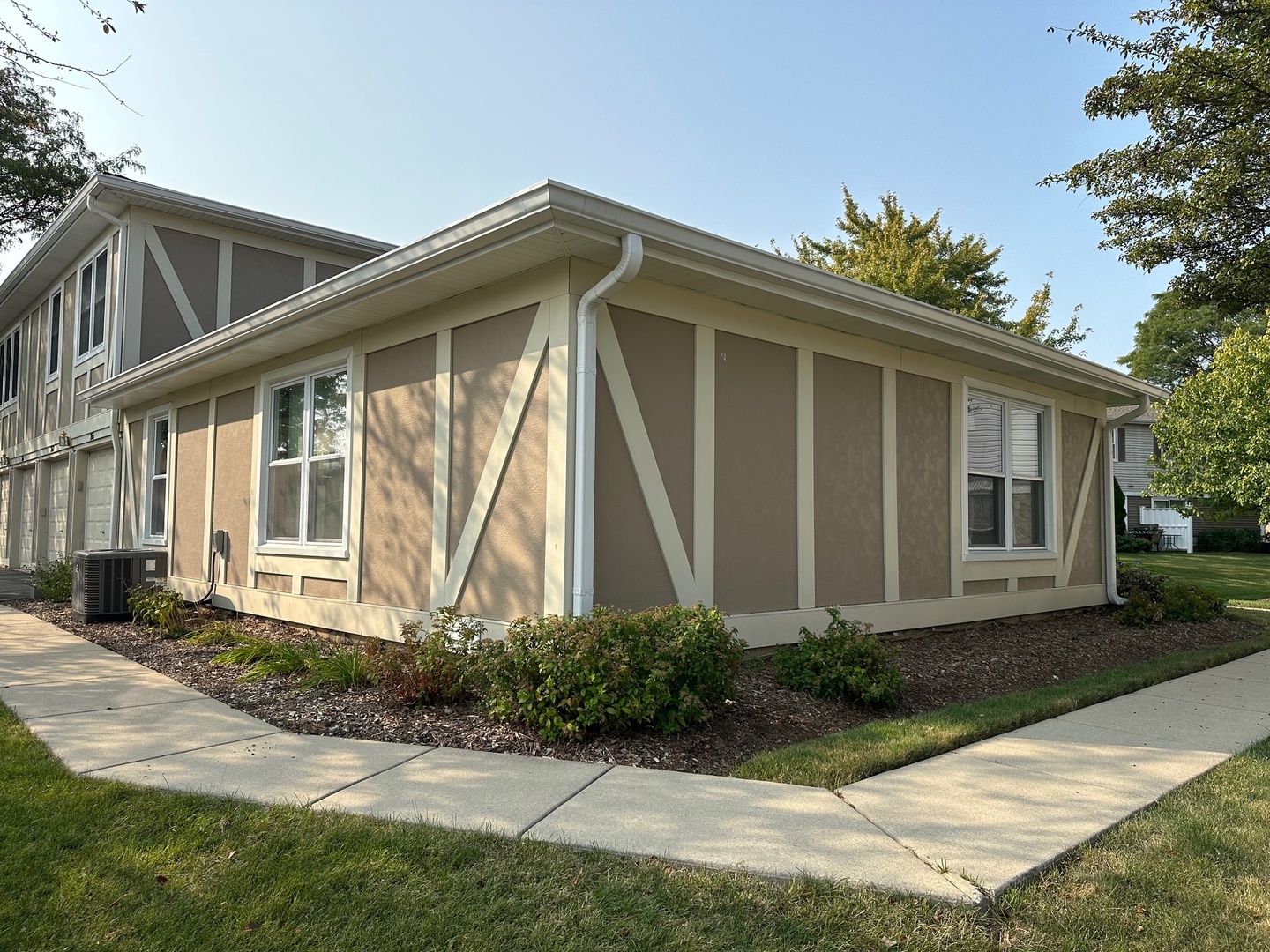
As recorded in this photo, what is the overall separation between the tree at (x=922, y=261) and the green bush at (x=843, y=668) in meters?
15.4

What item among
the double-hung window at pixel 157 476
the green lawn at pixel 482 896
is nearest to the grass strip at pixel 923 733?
the green lawn at pixel 482 896

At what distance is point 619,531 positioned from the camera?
5742 millimetres

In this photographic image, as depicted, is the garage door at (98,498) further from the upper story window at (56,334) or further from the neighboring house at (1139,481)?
the neighboring house at (1139,481)

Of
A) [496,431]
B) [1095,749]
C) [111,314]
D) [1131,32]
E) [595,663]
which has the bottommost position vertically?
[1095,749]

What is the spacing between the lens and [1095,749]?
4773mm

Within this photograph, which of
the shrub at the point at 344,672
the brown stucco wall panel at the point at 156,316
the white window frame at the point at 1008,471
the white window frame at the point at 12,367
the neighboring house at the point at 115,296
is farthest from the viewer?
the white window frame at the point at 12,367

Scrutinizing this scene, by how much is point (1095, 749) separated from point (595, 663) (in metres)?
2.83

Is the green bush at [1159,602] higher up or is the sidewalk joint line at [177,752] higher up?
the green bush at [1159,602]

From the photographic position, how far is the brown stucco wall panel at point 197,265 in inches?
481

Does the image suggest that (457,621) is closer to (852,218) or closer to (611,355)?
(611,355)

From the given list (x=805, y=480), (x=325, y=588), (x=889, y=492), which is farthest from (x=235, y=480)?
(x=889, y=492)

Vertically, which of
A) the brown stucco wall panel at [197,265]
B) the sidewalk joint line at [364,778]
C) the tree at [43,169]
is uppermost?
the tree at [43,169]

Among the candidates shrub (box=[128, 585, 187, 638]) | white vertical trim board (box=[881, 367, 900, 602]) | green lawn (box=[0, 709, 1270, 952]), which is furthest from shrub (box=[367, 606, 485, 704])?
shrub (box=[128, 585, 187, 638])

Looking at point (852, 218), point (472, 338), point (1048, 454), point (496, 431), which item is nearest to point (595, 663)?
point (496, 431)
